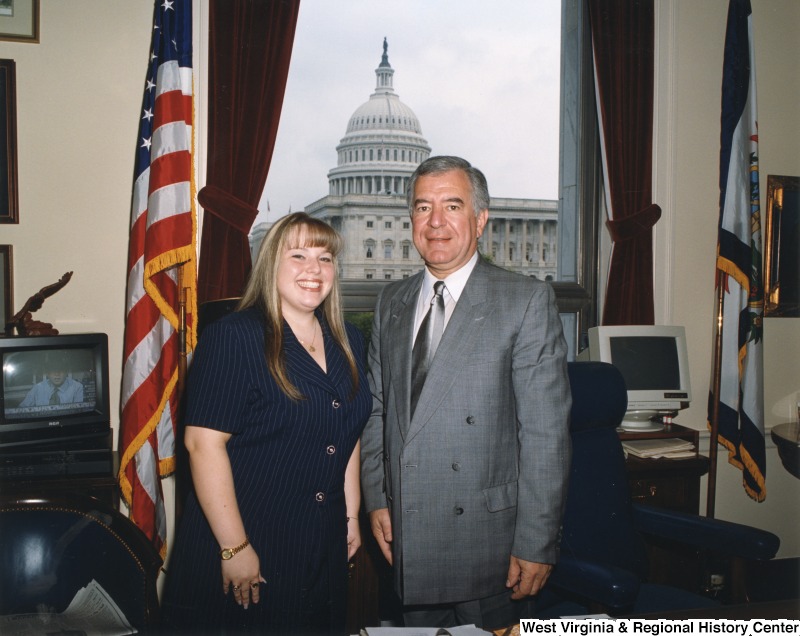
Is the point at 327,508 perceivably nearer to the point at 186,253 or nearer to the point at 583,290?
the point at 186,253

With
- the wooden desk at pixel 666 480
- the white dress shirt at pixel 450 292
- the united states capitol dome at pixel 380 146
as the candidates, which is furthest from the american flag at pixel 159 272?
the wooden desk at pixel 666 480

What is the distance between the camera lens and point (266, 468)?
1.56 meters

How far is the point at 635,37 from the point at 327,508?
9.74 ft

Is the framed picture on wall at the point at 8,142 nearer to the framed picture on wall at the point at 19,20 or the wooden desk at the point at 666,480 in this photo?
the framed picture on wall at the point at 19,20

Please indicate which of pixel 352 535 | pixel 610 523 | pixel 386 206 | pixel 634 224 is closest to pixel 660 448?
A: pixel 610 523

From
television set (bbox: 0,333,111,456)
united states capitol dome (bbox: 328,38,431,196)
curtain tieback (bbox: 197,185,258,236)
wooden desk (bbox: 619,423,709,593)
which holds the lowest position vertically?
wooden desk (bbox: 619,423,709,593)

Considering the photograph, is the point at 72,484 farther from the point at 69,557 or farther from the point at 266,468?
the point at 266,468

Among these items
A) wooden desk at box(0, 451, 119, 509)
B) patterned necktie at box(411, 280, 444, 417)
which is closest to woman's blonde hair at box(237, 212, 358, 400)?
patterned necktie at box(411, 280, 444, 417)

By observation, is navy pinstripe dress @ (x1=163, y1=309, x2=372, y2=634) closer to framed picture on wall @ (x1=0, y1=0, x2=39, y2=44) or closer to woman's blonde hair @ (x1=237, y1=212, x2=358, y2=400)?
woman's blonde hair @ (x1=237, y1=212, x2=358, y2=400)

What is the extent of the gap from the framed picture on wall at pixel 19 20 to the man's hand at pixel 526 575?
9.04ft

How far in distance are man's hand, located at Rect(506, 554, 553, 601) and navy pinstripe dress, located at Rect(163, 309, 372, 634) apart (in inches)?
19.3

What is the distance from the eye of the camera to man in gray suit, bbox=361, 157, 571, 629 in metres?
1.70

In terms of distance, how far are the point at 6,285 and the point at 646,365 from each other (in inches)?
110

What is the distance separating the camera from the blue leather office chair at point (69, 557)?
4.93ft
